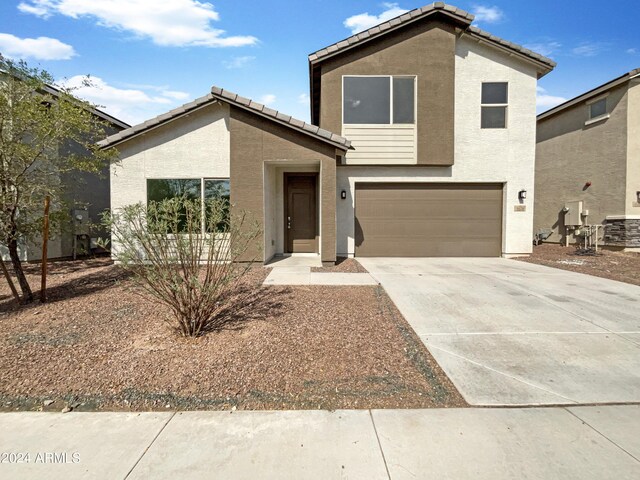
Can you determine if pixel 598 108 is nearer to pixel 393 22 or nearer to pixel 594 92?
pixel 594 92

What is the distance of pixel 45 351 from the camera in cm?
379

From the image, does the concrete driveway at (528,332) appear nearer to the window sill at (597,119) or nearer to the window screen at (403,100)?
the window screen at (403,100)

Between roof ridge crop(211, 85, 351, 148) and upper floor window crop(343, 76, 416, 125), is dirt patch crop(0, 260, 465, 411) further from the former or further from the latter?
upper floor window crop(343, 76, 416, 125)

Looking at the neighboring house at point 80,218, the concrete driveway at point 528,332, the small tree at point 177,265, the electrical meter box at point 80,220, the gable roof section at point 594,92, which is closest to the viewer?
the concrete driveway at point 528,332

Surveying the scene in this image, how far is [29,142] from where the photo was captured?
5.43 metres

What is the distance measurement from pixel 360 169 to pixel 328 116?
1.92 metres

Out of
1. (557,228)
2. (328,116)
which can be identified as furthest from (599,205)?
(328,116)

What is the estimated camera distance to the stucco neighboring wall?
9.02 m

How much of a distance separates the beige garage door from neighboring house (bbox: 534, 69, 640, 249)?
15.4 feet

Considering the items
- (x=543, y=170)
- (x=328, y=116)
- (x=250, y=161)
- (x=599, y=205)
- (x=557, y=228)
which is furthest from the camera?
(x=543, y=170)

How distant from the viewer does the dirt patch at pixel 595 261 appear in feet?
27.3

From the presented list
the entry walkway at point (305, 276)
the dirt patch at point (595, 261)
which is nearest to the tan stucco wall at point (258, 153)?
the entry walkway at point (305, 276)

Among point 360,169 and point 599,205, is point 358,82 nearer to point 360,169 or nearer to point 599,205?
point 360,169

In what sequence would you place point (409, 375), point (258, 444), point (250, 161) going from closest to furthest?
point (258, 444) < point (409, 375) < point (250, 161)
